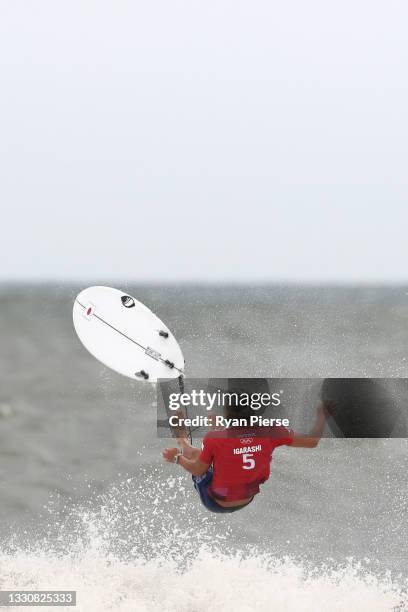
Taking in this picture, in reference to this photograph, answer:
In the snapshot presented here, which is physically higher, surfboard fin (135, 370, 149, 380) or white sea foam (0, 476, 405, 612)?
surfboard fin (135, 370, 149, 380)

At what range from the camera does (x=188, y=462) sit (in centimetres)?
416

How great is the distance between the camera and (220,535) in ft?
25.1

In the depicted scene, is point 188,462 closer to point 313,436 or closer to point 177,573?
point 313,436

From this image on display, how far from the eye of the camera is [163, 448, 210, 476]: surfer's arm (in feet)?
13.6

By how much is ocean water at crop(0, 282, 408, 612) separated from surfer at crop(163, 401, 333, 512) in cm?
275

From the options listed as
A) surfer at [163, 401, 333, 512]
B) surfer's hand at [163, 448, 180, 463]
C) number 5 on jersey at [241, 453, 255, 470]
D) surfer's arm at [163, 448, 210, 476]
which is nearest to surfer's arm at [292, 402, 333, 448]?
surfer at [163, 401, 333, 512]

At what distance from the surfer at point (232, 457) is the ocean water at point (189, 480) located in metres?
2.75

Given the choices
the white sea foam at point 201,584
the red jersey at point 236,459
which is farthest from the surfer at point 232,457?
the white sea foam at point 201,584

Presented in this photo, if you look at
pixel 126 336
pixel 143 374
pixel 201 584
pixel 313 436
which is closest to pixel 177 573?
pixel 201 584

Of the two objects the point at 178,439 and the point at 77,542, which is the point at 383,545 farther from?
the point at 178,439

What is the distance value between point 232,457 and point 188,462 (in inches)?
9.5

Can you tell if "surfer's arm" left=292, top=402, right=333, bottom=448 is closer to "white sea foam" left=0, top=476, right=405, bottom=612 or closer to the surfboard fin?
the surfboard fin

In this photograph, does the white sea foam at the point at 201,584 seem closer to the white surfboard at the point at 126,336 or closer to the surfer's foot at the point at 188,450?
the white surfboard at the point at 126,336

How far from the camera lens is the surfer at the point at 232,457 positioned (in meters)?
4.14
